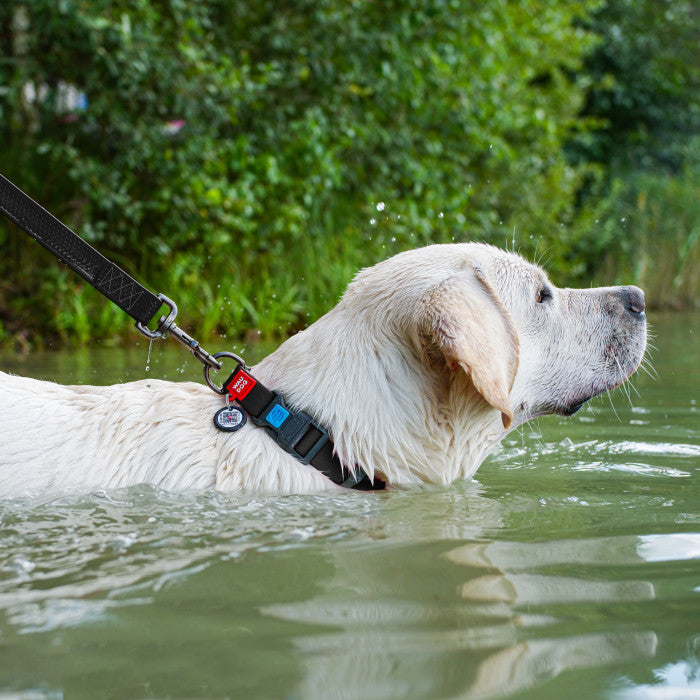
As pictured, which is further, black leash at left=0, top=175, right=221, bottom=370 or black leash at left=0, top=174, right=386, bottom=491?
black leash at left=0, top=175, right=221, bottom=370

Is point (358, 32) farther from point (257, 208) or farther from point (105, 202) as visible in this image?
point (105, 202)

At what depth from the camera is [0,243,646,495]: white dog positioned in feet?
10.4

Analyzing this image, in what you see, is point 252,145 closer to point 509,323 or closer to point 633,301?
point 633,301

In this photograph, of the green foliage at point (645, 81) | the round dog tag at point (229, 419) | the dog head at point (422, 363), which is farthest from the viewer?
the green foliage at point (645, 81)

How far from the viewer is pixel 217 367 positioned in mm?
3471

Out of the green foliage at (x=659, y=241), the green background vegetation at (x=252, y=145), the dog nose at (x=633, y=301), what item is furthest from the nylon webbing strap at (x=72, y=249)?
the green foliage at (x=659, y=241)

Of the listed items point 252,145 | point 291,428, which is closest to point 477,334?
point 291,428

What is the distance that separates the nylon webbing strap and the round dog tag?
1.47 ft

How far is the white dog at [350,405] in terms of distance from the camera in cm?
318

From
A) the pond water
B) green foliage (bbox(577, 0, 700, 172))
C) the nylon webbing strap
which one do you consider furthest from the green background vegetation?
green foliage (bbox(577, 0, 700, 172))

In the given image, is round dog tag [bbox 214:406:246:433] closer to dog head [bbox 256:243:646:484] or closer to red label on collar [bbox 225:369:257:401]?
red label on collar [bbox 225:369:257:401]

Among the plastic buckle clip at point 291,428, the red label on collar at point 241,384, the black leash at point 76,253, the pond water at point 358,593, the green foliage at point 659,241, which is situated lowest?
the pond water at point 358,593

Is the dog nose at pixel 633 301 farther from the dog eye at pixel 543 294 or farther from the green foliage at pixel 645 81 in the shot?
the green foliage at pixel 645 81

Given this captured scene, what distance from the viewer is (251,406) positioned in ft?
10.7
